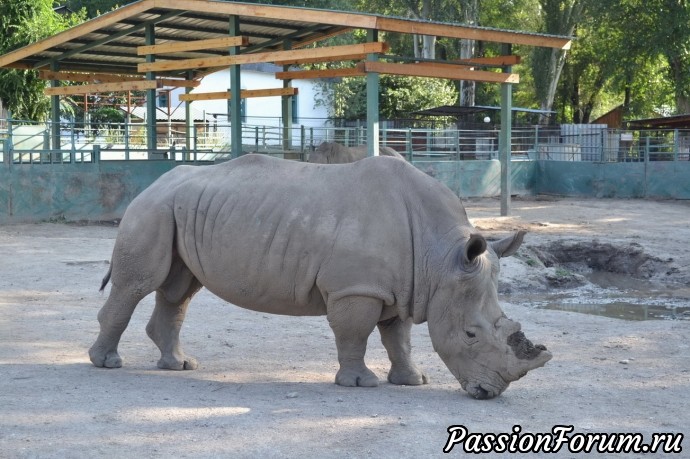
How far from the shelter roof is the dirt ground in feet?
25.0

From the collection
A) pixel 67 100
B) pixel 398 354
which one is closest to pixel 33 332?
pixel 398 354

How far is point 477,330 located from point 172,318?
2.39 metres

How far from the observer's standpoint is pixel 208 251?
693 centimetres

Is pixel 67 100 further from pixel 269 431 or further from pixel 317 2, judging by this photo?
pixel 269 431

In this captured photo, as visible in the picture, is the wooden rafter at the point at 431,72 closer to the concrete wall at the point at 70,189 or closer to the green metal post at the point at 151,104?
the concrete wall at the point at 70,189

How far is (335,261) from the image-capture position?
6477 mm

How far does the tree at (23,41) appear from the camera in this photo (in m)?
29.5

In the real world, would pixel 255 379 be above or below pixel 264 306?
below

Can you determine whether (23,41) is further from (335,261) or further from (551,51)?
(335,261)

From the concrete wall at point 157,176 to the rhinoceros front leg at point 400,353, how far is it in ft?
44.2

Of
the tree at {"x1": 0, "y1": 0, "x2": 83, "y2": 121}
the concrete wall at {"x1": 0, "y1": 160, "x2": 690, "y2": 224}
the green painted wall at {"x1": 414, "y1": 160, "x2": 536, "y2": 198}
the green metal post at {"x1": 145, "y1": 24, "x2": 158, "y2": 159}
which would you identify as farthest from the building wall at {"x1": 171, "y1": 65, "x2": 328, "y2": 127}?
the green metal post at {"x1": 145, "y1": 24, "x2": 158, "y2": 159}

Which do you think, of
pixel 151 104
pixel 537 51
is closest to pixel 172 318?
pixel 151 104

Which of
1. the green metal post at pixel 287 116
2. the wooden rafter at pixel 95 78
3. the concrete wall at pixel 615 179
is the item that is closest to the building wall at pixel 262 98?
the wooden rafter at pixel 95 78

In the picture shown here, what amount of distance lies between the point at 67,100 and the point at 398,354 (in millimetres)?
29560
